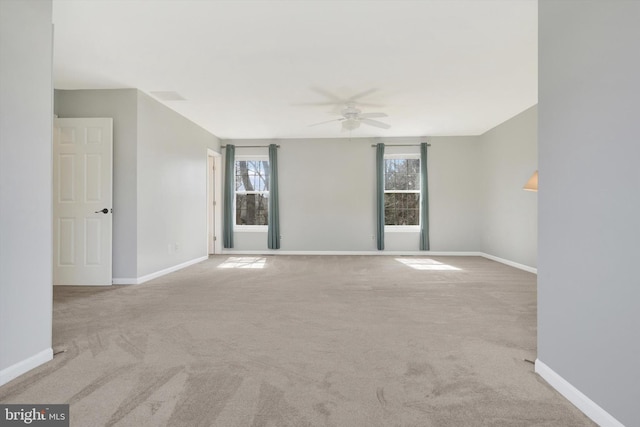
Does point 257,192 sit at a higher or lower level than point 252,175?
lower

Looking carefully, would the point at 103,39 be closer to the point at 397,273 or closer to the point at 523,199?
the point at 397,273

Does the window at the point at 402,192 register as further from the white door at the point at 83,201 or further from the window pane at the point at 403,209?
the white door at the point at 83,201

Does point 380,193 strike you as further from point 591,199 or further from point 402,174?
point 591,199

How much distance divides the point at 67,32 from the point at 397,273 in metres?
4.94

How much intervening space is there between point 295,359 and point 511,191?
5.44m

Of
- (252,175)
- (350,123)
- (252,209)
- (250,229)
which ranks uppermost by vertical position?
(350,123)

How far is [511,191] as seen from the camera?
5.77m

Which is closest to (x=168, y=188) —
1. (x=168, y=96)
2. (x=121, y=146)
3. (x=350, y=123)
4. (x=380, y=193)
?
(x=121, y=146)

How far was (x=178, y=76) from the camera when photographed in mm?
3842

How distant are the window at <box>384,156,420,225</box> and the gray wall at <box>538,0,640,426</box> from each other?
5474mm

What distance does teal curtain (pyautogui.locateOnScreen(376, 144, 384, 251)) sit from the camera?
7.08m

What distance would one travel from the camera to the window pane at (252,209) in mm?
7492

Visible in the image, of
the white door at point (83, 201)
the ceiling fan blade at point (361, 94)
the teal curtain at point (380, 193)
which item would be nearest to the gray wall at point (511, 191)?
the teal curtain at point (380, 193)

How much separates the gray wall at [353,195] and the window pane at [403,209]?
30cm
